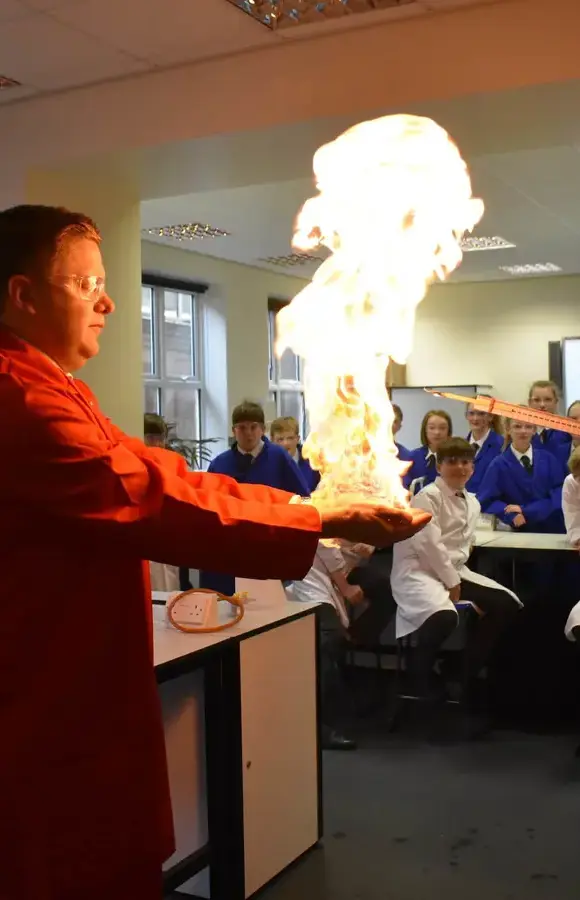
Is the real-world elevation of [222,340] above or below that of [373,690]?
above

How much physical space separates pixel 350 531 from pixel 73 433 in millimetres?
492

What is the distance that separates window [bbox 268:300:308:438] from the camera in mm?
10367

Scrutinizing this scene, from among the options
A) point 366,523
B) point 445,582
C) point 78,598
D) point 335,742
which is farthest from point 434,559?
point 78,598

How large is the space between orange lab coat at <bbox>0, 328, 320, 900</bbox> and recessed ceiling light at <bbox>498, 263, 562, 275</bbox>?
9.45 m

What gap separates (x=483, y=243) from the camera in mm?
8859

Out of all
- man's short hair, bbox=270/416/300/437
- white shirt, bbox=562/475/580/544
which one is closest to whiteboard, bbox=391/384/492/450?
man's short hair, bbox=270/416/300/437

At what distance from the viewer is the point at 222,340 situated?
940 centimetres

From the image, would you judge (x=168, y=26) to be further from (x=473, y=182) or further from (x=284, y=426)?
(x=284, y=426)

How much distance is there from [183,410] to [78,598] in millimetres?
8085

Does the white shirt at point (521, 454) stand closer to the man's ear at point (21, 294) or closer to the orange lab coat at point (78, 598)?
the orange lab coat at point (78, 598)

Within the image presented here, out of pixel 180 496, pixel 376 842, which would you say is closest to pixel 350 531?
pixel 180 496

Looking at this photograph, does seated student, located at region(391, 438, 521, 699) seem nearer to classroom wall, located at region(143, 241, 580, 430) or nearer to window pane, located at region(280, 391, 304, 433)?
classroom wall, located at region(143, 241, 580, 430)

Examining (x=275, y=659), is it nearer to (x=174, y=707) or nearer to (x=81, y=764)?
(x=174, y=707)

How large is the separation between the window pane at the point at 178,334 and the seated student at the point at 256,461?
3475 mm
